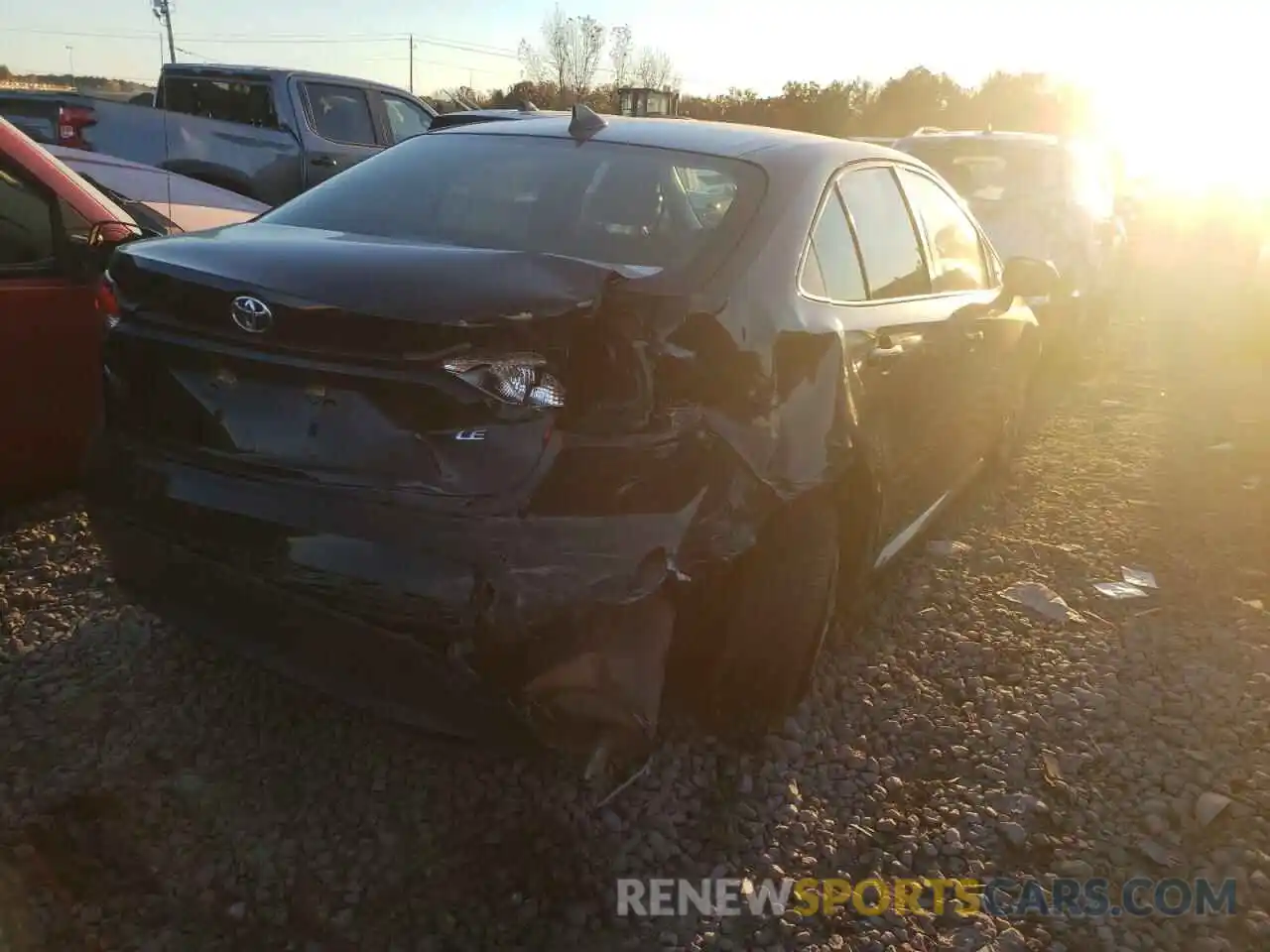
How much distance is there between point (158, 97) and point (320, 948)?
394 inches

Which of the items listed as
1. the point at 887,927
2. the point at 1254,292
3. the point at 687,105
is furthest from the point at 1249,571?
the point at 687,105

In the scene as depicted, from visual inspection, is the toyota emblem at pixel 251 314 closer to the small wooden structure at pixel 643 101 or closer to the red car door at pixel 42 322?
the red car door at pixel 42 322

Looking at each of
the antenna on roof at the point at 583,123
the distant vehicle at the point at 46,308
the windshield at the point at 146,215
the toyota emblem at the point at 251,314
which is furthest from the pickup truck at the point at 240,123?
the toyota emblem at the point at 251,314

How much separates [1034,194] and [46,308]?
649 cm

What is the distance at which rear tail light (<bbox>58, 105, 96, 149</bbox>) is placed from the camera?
8.06 meters

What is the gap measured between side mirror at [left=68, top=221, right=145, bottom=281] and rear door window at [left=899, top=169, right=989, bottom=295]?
2.64m

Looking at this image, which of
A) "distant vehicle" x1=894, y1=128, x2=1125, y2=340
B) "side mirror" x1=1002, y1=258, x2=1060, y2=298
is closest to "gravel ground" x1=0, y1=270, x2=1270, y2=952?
"side mirror" x1=1002, y1=258, x2=1060, y2=298

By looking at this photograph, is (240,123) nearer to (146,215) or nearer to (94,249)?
(146,215)

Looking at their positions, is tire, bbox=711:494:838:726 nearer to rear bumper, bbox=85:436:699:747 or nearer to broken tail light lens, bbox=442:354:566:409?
rear bumper, bbox=85:436:699:747

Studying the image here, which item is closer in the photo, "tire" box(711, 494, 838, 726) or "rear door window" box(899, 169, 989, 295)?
"tire" box(711, 494, 838, 726)

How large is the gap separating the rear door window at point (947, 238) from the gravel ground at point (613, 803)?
1.19 meters

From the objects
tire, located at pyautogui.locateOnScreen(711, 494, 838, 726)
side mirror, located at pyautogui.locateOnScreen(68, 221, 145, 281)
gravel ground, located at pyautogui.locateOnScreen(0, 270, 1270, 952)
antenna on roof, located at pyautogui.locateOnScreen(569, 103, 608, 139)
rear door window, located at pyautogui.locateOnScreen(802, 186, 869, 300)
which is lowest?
gravel ground, located at pyautogui.locateOnScreen(0, 270, 1270, 952)

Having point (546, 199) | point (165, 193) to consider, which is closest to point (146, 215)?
point (165, 193)

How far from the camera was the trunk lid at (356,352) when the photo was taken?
2.08 metres
